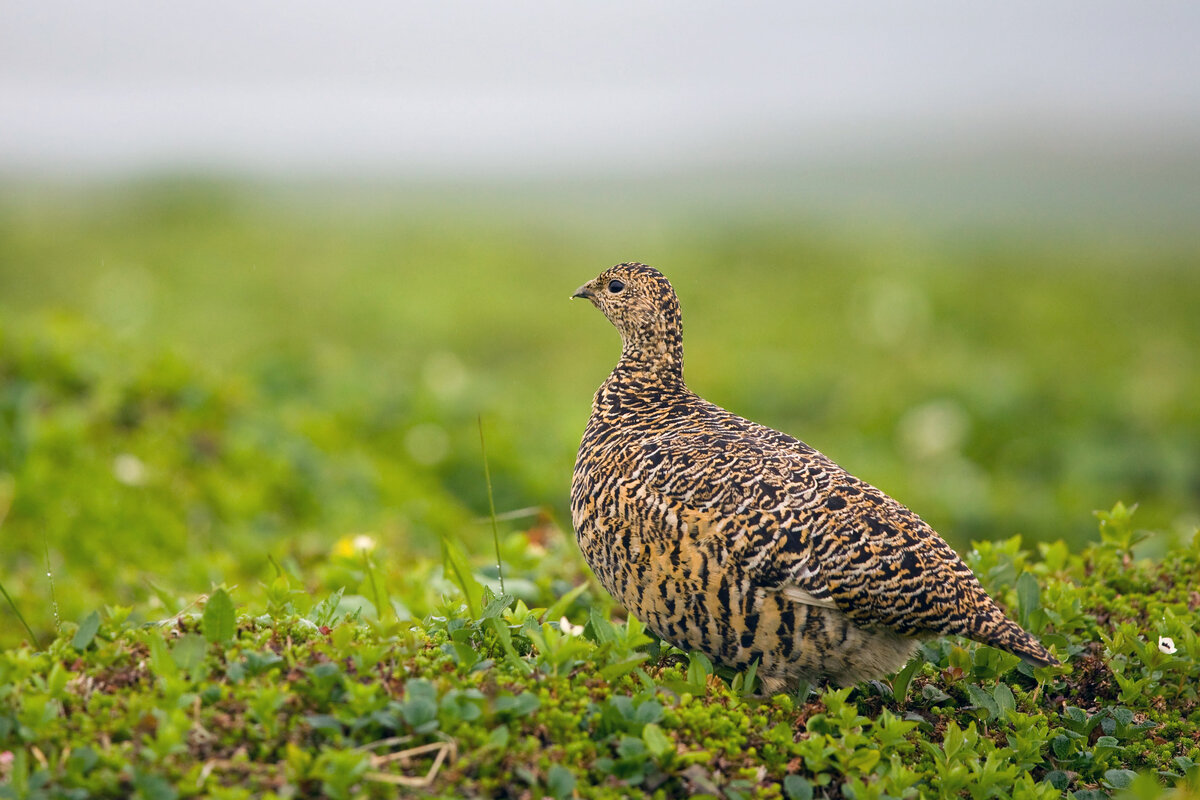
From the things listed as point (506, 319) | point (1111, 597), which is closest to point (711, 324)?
point (506, 319)

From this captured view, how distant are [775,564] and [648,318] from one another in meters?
1.41

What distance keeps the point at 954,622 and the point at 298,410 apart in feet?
19.5

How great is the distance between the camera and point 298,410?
8406 mm

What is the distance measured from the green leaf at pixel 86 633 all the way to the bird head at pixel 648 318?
88.6 inches

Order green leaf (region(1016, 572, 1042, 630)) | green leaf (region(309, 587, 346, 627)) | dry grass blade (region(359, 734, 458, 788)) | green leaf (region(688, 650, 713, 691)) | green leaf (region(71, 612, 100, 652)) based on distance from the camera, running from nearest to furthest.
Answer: dry grass blade (region(359, 734, 458, 788)) < green leaf (region(71, 612, 100, 652)) < green leaf (region(688, 650, 713, 691)) < green leaf (region(309, 587, 346, 627)) < green leaf (region(1016, 572, 1042, 630))

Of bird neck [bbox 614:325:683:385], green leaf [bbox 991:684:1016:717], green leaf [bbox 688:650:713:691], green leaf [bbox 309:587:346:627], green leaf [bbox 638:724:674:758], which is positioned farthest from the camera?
bird neck [bbox 614:325:683:385]

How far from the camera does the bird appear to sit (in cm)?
360

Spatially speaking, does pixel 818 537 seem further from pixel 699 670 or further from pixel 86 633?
pixel 86 633

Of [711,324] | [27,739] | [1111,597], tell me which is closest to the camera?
[27,739]

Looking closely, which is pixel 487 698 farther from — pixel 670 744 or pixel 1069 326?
pixel 1069 326

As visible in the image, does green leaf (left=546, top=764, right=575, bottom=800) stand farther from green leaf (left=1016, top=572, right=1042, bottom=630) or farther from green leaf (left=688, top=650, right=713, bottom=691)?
green leaf (left=1016, top=572, right=1042, bottom=630)

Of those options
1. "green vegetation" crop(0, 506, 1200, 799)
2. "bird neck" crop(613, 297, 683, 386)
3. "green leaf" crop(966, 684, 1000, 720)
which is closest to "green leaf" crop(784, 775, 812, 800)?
"green vegetation" crop(0, 506, 1200, 799)

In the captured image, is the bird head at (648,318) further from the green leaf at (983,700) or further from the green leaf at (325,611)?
the green leaf at (983,700)

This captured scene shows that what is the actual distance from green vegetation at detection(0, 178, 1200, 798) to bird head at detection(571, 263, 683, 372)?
109 centimetres
